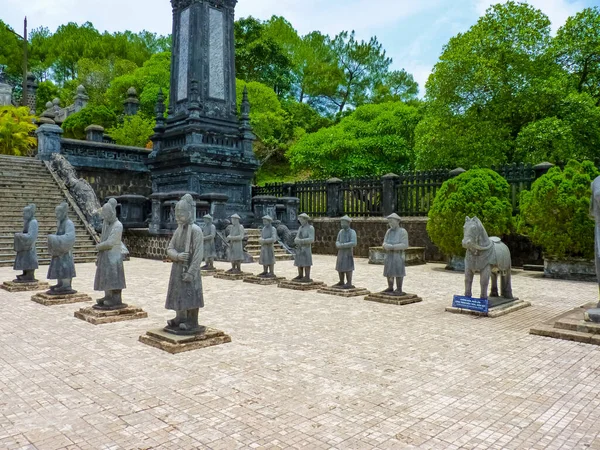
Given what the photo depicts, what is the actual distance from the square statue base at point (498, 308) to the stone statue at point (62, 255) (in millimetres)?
7052

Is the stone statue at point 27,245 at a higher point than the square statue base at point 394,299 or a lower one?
higher

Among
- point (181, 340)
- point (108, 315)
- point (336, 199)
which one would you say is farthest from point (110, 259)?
point (336, 199)

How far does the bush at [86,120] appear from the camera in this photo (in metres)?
35.8

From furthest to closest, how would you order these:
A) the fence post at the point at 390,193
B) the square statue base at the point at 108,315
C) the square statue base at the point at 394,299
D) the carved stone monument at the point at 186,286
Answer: the fence post at the point at 390,193 → the square statue base at the point at 394,299 → the square statue base at the point at 108,315 → the carved stone monument at the point at 186,286

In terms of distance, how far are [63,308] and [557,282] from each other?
11591mm

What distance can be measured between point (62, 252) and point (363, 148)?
2141 centimetres

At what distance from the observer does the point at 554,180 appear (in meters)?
13.1

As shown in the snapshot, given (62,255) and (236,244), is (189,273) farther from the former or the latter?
(236,244)

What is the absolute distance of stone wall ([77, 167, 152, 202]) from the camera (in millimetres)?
24047

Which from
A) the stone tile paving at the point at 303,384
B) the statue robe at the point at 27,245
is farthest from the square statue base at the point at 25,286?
the stone tile paving at the point at 303,384

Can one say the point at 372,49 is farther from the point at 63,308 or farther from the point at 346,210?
the point at 63,308

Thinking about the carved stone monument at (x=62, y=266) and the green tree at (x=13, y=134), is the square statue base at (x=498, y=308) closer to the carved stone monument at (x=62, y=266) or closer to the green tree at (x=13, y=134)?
the carved stone monument at (x=62, y=266)

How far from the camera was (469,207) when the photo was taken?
46.7 feet

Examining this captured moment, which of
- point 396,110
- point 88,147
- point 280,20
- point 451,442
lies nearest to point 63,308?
point 451,442
